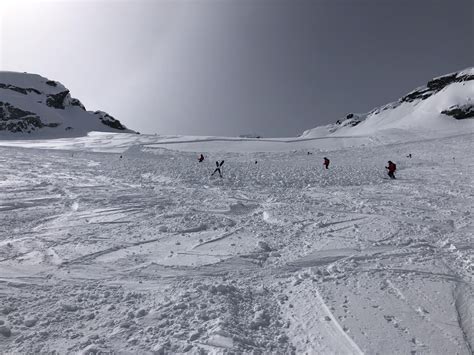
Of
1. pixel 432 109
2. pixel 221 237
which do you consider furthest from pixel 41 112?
pixel 432 109

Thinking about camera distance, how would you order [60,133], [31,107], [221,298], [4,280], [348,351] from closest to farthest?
[348,351], [221,298], [4,280], [60,133], [31,107]

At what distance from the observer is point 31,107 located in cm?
9094

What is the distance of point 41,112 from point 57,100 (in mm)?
12879

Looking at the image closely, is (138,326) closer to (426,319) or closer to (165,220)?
(426,319)

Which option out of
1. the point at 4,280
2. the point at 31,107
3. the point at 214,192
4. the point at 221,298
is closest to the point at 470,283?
the point at 221,298

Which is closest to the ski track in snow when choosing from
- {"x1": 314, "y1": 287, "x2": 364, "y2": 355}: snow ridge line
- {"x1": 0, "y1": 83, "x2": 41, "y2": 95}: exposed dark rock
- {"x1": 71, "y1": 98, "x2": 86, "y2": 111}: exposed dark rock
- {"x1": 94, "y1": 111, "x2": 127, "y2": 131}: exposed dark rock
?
{"x1": 314, "y1": 287, "x2": 364, "y2": 355}: snow ridge line

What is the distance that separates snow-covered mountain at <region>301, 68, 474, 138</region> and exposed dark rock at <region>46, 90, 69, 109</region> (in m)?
81.2

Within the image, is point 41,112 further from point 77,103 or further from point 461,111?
point 461,111

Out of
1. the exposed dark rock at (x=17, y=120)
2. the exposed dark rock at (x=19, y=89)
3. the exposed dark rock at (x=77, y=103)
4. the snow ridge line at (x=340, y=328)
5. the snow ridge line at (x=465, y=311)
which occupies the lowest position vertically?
the snow ridge line at (x=340, y=328)

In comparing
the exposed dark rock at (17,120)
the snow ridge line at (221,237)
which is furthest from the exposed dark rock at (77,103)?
the snow ridge line at (221,237)

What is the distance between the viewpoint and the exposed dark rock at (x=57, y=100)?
326 ft

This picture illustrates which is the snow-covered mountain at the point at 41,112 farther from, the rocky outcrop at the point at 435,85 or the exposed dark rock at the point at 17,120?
the rocky outcrop at the point at 435,85

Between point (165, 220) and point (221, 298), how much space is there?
5.03m

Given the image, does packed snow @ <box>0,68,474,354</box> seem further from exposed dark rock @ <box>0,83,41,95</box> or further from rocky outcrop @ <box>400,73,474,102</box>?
exposed dark rock @ <box>0,83,41,95</box>
